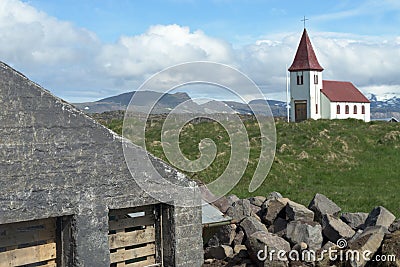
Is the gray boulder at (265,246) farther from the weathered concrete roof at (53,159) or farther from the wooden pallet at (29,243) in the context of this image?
the wooden pallet at (29,243)

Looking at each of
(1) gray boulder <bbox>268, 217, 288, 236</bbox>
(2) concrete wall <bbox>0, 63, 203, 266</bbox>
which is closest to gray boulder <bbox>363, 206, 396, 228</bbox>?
(1) gray boulder <bbox>268, 217, 288, 236</bbox>

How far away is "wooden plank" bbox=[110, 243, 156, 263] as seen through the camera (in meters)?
9.30

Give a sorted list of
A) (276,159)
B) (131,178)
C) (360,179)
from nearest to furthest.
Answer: (131,178), (360,179), (276,159)

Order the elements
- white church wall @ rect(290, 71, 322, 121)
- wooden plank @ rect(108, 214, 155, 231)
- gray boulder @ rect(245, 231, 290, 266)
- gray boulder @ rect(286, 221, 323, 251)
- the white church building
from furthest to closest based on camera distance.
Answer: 1. the white church building
2. white church wall @ rect(290, 71, 322, 121)
3. gray boulder @ rect(286, 221, 323, 251)
4. wooden plank @ rect(108, 214, 155, 231)
5. gray boulder @ rect(245, 231, 290, 266)

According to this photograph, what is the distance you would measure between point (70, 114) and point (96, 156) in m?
0.84

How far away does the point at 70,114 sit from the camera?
8.45 meters

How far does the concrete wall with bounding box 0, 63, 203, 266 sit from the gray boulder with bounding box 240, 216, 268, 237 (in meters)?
2.03

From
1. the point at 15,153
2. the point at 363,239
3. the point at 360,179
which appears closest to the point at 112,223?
the point at 15,153

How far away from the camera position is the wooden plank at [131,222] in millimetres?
9336

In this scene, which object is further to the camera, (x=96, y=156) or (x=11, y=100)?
(x=96, y=156)

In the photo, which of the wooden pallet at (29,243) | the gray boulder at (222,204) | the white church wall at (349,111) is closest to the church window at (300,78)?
the white church wall at (349,111)

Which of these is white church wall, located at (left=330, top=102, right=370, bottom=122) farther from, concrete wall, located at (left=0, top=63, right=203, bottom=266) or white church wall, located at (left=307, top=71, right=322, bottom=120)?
concrete wall, located at (left=0, top=63, right=203, bottom=266)

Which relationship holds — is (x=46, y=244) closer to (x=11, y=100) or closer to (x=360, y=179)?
(x=11, y=100)

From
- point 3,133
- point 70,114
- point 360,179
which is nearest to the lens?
point 3,133
